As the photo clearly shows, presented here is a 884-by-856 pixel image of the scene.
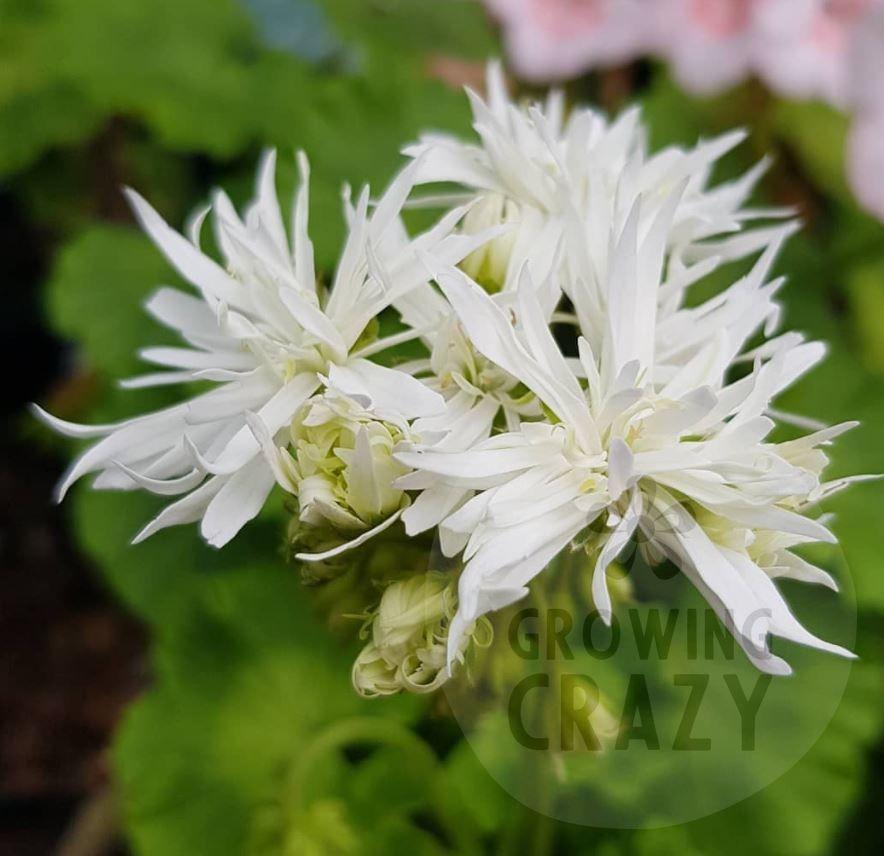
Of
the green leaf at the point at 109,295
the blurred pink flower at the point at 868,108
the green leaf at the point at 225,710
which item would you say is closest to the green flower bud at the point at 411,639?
the green leaf at the point at 225,710

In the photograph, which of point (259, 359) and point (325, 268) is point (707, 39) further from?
point (259, 359)

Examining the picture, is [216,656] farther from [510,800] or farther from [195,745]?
[510,800]

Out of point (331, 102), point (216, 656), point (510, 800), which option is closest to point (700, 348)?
point (510, 800)

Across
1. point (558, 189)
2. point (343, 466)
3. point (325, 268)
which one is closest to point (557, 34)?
point (325, 268)

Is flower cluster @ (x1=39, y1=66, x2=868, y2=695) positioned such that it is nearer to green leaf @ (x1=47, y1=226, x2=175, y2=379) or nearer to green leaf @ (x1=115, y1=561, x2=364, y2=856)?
green leaf @ (x1=115, y1=561, x2=364, y2=856)

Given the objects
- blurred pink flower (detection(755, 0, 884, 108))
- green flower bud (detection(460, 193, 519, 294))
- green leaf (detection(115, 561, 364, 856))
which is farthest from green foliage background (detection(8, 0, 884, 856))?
green flower bud (detection(460, 193, 519, 294))

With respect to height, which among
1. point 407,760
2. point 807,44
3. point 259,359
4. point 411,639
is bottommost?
point 407,760

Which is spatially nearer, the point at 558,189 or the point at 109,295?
the point at 558,189
